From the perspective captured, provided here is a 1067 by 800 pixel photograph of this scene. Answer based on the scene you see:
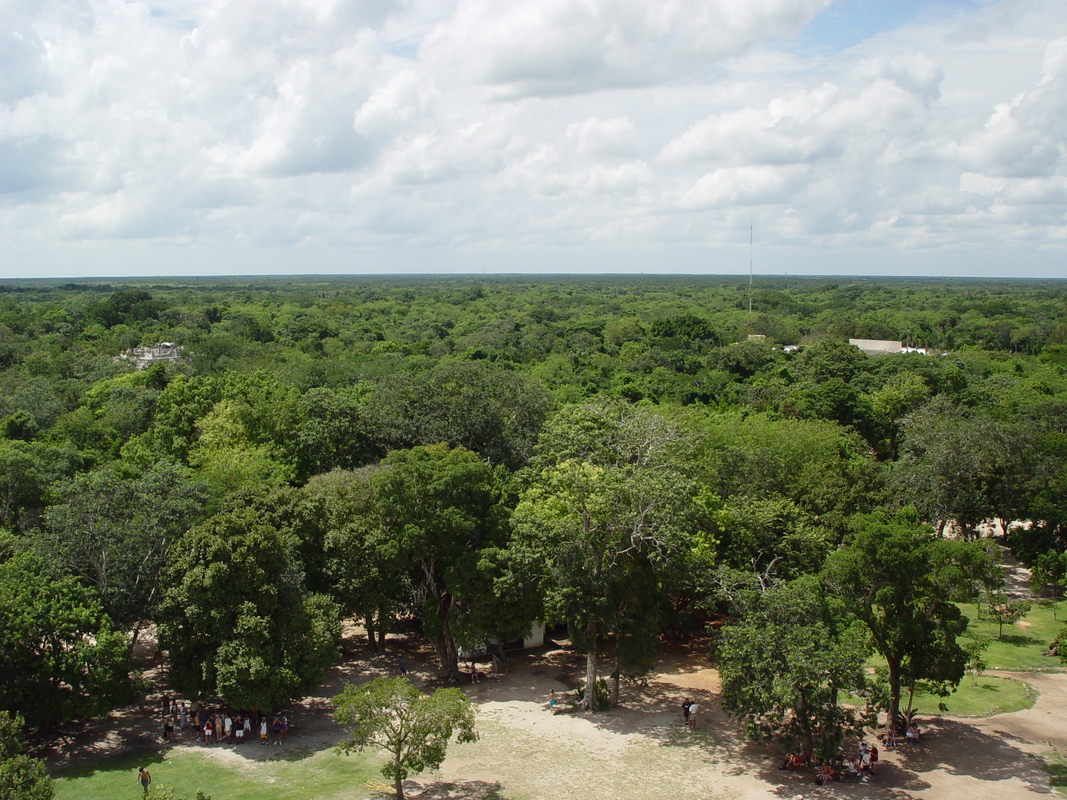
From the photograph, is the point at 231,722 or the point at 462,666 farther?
the point at 462,666

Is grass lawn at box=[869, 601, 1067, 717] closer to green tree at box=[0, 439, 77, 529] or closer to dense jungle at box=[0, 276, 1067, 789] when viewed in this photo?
dense jungle at box=[0, 276, 1067, 789]

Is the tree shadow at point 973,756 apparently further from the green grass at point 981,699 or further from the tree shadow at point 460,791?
the tree shadow at point 460,791

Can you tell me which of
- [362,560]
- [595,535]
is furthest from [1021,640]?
[362,560]

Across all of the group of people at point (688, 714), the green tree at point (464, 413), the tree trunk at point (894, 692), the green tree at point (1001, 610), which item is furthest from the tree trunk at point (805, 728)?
the green tree at point (464, 413)

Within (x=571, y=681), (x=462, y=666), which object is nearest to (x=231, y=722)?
(x=462, y=666)

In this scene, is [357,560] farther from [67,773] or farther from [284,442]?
[284,442]
